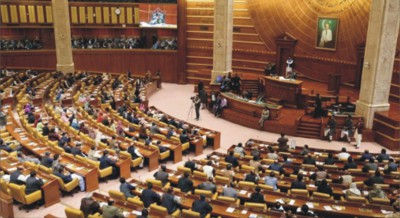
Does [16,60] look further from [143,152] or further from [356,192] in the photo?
[356,192]

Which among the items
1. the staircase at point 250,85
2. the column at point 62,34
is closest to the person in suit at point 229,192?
the staircase at point 250,85

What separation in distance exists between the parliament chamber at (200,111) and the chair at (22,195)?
0.03 metres

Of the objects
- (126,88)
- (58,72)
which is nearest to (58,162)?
(126,88)

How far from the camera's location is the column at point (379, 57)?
48.8 ft

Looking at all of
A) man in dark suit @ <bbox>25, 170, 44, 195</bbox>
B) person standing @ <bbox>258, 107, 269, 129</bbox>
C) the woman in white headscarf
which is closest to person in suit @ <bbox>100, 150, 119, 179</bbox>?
man in dark suit @ <bbox>25, 170, 44, 195</bbox>

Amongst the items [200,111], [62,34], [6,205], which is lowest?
[200,111]

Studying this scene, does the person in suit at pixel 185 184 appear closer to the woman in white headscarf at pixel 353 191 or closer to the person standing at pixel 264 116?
the woman in white headscarf at pixel 353 191

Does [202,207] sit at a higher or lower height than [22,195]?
higher

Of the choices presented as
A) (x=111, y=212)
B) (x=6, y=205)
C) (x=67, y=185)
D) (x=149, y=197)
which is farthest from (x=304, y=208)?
(x=6, y=205)

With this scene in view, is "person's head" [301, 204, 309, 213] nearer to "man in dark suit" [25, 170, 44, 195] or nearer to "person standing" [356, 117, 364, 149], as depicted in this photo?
"man in dark suit" [25, 170, 44, 195]

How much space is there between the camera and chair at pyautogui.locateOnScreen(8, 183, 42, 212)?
938cm

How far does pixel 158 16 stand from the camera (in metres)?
27.3

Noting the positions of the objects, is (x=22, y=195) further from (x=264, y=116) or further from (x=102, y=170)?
(x=264, y=116)

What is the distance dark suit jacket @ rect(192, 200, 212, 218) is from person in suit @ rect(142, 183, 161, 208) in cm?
111
